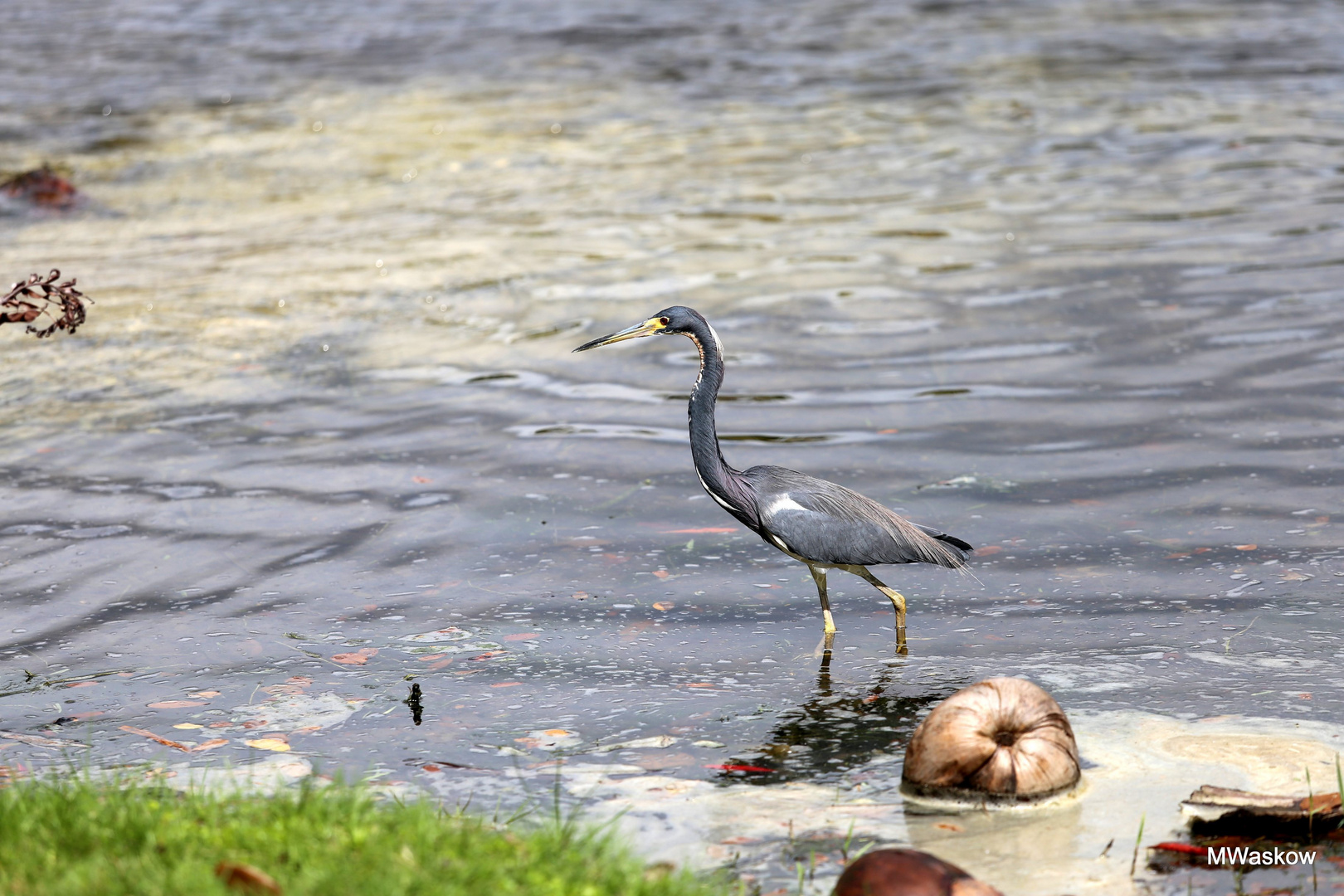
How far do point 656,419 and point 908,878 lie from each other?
709cm

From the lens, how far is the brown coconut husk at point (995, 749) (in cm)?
563

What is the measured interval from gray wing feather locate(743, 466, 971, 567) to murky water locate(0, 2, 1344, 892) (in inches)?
21.1

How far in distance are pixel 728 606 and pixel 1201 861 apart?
3.61 m

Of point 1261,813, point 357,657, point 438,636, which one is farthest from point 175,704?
point 1261,813

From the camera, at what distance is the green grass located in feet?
14.1

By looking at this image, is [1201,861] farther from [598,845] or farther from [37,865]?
[37,865]

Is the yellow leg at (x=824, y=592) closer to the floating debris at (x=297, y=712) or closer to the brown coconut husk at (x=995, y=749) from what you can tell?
the brown coconut husk at (x=995, y=749)

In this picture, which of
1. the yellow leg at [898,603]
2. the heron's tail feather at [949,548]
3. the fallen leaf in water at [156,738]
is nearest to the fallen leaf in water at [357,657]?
the fallen leaf in water at [156,738]

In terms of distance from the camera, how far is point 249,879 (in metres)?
4.26

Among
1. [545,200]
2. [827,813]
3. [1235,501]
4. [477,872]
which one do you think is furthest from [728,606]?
[545,200]

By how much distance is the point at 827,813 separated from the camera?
5.69 m

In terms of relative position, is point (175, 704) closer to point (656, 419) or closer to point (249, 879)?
point (249, 879)

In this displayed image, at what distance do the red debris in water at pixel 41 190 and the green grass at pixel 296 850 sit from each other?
15985 millimetres

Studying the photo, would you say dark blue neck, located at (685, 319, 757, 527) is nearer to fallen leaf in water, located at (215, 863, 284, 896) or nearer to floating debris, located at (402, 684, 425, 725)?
floating debris, located at (402, 684, 425, 725)
